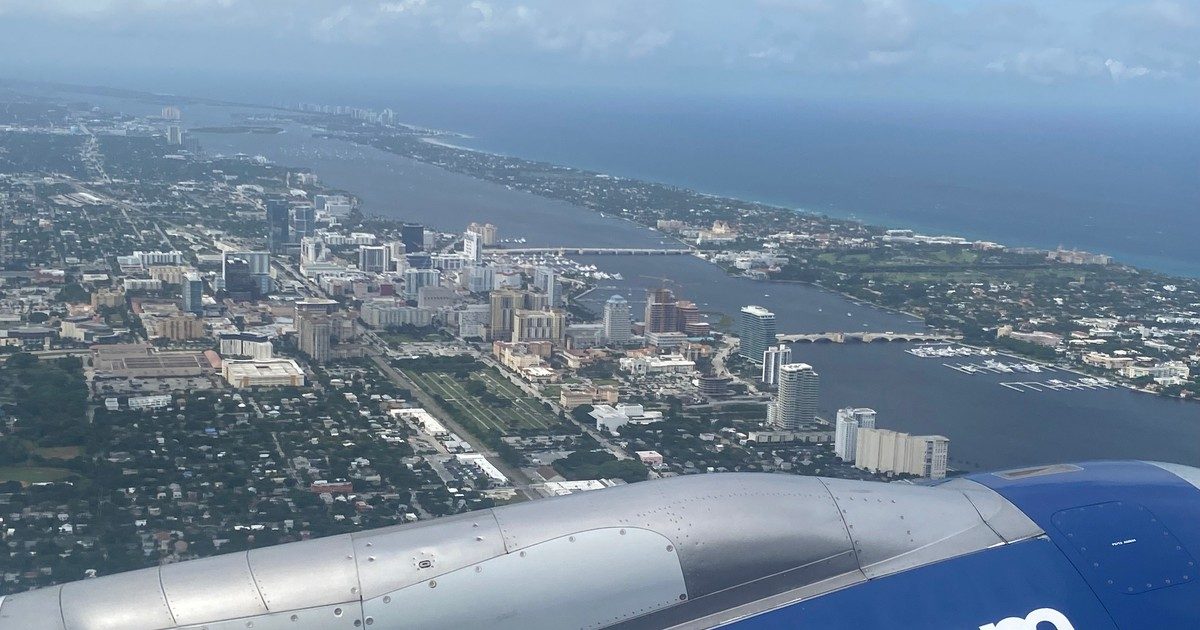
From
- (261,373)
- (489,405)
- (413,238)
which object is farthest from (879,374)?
(413,238)

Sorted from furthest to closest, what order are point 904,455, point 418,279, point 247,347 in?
point 418,279 < point 247,347 < point 904,455

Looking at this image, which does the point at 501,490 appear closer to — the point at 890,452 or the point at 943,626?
the point at 890,452

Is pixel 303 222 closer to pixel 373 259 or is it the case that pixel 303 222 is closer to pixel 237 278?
pixel 373 259

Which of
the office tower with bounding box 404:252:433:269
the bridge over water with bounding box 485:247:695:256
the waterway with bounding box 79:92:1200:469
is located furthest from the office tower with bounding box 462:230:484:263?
the waterway with bounding box 79:92:1200:469

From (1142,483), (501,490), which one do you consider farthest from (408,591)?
(501,490)

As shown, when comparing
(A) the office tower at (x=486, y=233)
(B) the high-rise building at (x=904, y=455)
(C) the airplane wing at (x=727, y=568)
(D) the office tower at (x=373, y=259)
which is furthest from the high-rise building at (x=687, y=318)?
(C) the airplane wing at (x=727, y=568)

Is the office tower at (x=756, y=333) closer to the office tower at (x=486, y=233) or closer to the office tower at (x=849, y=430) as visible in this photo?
the office tower at (x=849, y=430)
